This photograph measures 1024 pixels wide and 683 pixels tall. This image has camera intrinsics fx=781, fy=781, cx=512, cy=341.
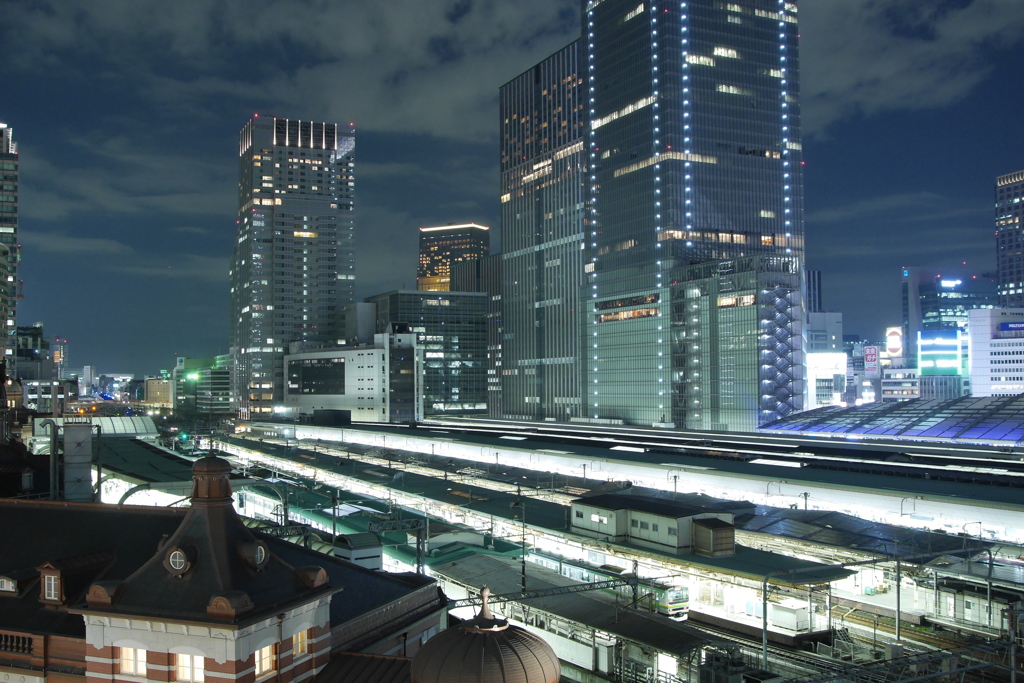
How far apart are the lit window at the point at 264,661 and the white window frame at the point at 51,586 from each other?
657cm

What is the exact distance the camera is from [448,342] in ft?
636

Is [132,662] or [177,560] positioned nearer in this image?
[177,560]

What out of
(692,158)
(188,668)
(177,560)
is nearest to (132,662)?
(188,668)

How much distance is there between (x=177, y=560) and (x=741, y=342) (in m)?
109

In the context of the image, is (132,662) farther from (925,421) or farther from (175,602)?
(925,421)

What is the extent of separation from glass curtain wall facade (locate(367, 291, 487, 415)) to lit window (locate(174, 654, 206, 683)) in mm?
169681

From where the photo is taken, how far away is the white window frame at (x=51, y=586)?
68.7ft

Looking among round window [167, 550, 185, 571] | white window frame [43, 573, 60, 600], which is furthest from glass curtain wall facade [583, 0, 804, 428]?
round window [167, 550, 185, 571]

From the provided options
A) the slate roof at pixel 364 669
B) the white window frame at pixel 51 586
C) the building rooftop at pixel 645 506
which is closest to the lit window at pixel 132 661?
the white window frame at pixel 51 586

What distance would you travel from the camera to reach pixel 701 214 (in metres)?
135

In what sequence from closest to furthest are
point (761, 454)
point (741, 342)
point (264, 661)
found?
point (264, 661)
point (761, 454)
point (741, 342)

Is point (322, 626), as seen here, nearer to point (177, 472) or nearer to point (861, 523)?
point (861, 523)

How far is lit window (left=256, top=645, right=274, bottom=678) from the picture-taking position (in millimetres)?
18594

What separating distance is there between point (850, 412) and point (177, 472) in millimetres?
85938
